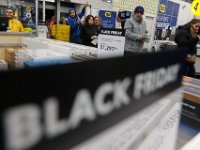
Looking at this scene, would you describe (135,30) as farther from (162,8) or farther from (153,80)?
(162,8)

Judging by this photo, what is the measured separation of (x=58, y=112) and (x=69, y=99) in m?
0.02

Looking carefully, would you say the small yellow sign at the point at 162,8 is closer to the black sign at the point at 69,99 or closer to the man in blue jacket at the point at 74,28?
the man in blue jacket at the point at 74,28

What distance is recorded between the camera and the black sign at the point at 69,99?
0.23 m

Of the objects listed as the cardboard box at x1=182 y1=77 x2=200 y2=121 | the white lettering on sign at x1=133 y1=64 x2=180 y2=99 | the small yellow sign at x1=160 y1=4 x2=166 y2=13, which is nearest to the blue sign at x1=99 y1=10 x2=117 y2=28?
the small yellow sign at x1=160 y1=4 x2=166 y2=13

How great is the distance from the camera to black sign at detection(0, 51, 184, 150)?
0.74ft

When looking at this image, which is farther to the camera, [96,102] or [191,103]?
[191,103]

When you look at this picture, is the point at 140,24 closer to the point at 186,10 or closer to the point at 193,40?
the point at 193,40

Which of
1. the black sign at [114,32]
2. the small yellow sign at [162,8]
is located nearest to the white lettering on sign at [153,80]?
the black sign at [114,32]

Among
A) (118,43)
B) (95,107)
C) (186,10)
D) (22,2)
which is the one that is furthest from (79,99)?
(186,10)

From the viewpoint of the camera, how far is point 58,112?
266mm

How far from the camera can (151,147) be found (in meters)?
0.43

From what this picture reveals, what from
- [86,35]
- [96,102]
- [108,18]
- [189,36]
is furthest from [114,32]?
[108,18]

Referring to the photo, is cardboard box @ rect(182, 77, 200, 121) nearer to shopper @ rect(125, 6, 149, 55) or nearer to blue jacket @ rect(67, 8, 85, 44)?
shopper @ rect(125, 6, 149, 55)

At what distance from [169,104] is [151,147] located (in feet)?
0.31
